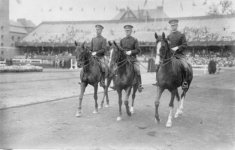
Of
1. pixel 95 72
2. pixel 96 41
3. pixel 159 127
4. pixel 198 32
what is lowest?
pixel 159 127

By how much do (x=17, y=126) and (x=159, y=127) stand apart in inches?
139

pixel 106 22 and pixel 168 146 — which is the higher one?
pixel 106 22

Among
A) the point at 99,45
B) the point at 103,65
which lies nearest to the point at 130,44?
the point at 103,65

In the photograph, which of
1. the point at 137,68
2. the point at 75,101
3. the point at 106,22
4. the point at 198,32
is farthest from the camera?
the point at 106,22

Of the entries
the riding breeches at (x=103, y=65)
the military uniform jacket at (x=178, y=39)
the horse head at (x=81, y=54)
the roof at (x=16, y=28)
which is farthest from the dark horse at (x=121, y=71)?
the roof at (x=16, y=28)

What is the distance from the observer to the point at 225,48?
150 ft

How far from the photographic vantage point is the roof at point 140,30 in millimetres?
48125

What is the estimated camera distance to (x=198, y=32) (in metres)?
50.0

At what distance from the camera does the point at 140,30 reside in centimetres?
5591

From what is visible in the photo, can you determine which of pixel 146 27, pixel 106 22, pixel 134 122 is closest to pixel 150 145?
pixel 134 122

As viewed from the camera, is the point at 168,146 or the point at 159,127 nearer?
the point at 168,146

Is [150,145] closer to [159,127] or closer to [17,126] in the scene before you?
[159,127]

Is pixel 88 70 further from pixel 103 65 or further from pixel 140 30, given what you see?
pixel 140 30

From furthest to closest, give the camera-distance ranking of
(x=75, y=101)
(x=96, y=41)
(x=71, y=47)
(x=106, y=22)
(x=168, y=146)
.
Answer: (x=106, y=22)
(x=71, y=47)
(x=75, y=101)
(x=96, y=41)
(x=168, y=146)
